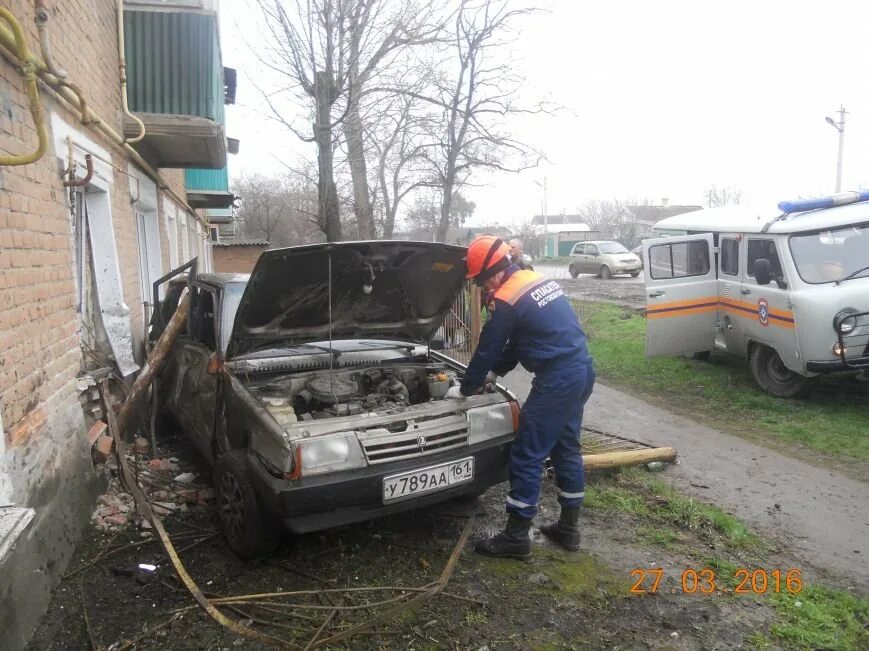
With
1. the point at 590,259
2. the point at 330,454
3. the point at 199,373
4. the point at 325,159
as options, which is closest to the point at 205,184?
the point at 325,159

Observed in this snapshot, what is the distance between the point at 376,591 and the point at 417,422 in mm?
904

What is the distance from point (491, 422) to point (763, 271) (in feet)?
14.4

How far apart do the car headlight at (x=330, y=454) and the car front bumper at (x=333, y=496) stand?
4 centimetres

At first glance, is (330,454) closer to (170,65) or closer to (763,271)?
(763,271)

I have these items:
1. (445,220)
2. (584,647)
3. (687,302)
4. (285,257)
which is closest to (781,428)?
(687,302)

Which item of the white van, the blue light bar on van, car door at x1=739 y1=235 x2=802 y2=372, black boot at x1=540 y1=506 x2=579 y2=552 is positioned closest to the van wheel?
the white van

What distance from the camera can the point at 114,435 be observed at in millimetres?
4137

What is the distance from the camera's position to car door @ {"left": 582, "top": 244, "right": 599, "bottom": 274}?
25017 mm

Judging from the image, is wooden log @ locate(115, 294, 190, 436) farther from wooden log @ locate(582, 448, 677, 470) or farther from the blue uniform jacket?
wooden log @ locate(582, 448, 677, 470)

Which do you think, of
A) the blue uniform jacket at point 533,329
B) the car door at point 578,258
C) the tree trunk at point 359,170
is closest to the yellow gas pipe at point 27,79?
the blue uniform jacket at point 533,329

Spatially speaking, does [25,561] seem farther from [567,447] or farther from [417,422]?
[567,447]

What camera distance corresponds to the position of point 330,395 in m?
4.00

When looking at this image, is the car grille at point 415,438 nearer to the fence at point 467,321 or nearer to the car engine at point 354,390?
the car engine at point 354,390

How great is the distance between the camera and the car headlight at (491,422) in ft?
11.6
